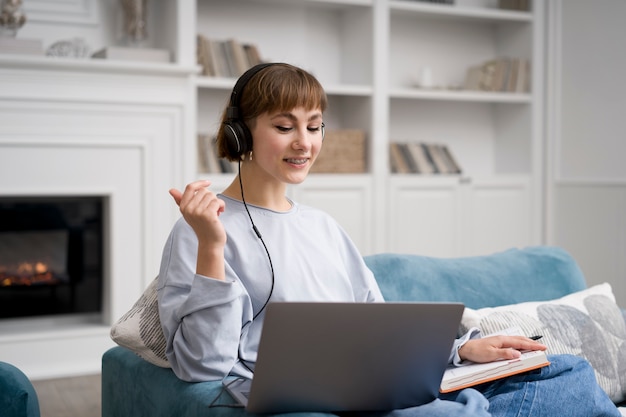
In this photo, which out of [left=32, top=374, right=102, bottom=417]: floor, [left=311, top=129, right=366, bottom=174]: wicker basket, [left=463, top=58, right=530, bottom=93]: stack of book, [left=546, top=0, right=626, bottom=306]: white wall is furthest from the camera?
[left=463, top=58, right=530, bottom=93]: stack of book

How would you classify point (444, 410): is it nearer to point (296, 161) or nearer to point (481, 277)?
point (296, 161)

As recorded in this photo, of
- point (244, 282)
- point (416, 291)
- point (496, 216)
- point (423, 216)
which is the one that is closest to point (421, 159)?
point (423, 216)

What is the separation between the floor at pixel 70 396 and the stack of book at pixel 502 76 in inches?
111

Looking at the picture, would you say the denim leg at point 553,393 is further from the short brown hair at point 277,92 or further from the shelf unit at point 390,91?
the shelf unit at point 390,91

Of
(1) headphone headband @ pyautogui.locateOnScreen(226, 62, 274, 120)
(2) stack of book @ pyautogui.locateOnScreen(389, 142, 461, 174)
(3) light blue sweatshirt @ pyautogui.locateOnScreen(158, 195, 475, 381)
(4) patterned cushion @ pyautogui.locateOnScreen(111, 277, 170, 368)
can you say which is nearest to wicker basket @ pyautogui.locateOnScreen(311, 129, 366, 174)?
(2) stack of book @ pyautogui.locateOnScreen(389, 142, 461, 174)

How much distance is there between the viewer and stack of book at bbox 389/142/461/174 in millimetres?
4891

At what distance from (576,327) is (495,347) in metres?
0.52

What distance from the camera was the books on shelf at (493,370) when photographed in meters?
1.69

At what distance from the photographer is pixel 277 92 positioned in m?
1.75

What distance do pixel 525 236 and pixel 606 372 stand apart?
311 centimetres

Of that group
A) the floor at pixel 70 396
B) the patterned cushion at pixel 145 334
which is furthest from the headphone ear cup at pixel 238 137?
the floor at pixel 70 396

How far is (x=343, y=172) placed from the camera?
4.68 m

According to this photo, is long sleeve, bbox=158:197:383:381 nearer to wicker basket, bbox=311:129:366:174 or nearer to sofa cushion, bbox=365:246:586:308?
sofa cushion, bbox=365:246:586:308

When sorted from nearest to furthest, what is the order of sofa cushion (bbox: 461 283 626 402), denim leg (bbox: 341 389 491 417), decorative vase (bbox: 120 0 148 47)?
1. denim leg (bbox: 341 389 491 417)
2. sofa cushion (bbox: 461 283 626 402)
3. decorative vase (bbox: 120 0 148 47)
